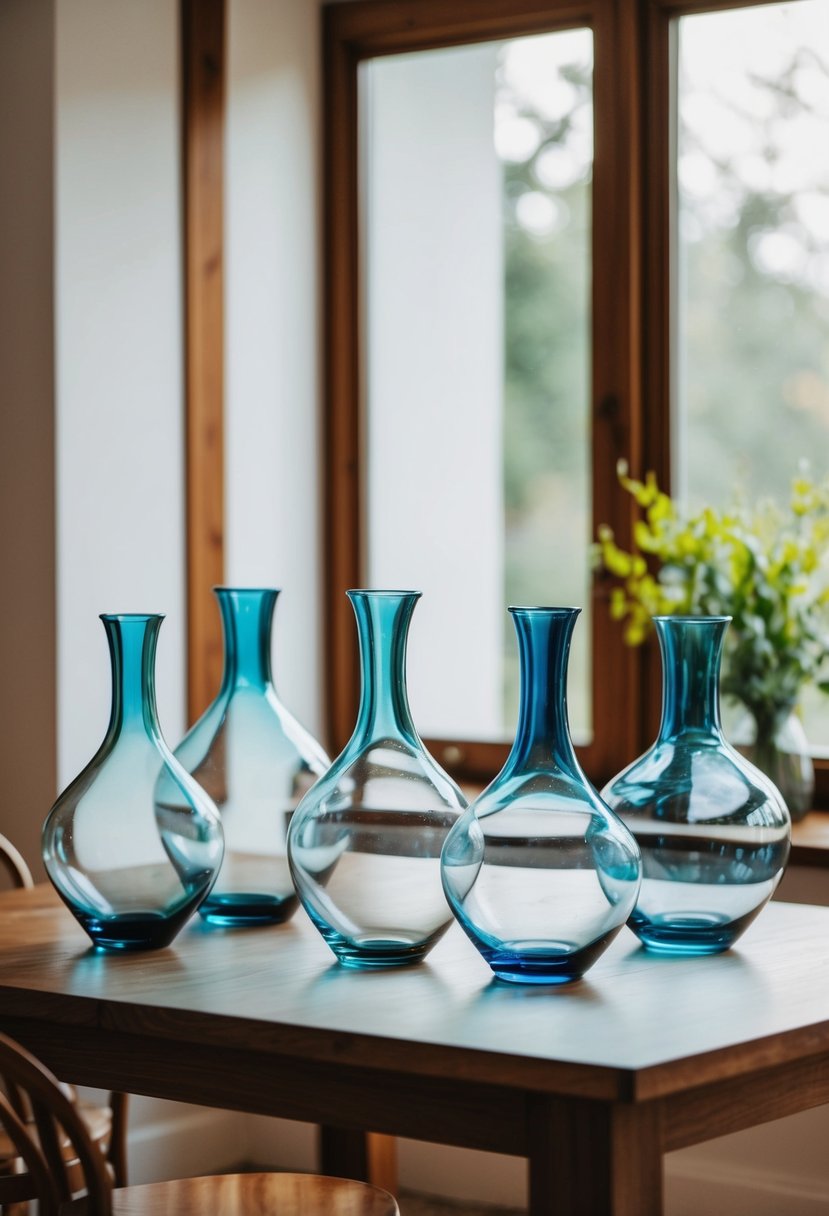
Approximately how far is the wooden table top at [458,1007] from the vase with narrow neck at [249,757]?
72 millimetres

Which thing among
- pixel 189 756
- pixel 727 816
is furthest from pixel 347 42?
pixel 727 816

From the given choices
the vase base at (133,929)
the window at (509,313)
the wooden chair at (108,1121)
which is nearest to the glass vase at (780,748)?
the window at (509,313)

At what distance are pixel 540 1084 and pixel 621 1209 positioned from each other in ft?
0.39

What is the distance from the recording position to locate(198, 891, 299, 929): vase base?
193 centimetres

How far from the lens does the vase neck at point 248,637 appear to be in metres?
1.94

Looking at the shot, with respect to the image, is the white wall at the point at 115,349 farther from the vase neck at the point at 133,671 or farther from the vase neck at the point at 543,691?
the vase neck at the point at 543,691

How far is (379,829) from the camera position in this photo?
5.43ft

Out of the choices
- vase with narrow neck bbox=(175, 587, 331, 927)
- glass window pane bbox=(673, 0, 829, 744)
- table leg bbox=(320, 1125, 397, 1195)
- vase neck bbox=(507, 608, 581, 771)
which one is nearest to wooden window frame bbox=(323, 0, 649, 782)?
glass window pane bbox=(673, 0, 829, 744)

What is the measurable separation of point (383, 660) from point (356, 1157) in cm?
86

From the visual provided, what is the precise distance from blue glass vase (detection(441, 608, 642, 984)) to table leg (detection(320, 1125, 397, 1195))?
0.72 m

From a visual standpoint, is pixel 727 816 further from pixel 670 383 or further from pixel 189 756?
pixel 670 383

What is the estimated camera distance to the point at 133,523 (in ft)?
10.1

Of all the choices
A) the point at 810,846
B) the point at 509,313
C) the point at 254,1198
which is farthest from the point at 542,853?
the point at 509,313

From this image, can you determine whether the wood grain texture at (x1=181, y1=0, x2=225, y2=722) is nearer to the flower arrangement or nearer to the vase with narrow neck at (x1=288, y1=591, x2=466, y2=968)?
the flower arrangement
